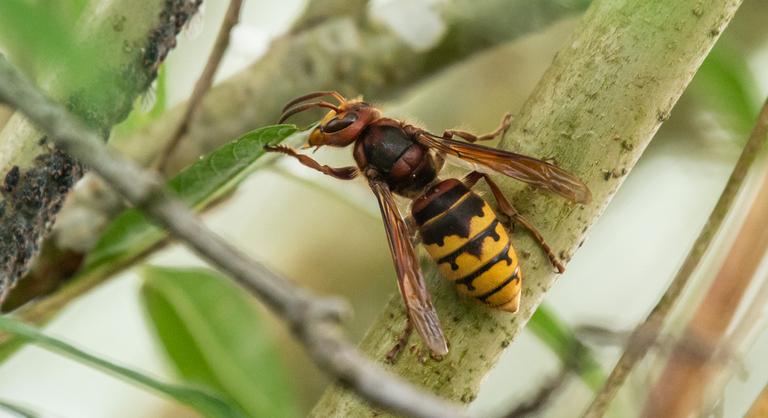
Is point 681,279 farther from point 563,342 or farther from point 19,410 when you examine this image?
point 19,410

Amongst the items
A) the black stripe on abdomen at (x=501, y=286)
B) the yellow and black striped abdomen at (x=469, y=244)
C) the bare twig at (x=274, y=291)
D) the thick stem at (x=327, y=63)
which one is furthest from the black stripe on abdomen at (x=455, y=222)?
the bare twig at (x=274, y=291)

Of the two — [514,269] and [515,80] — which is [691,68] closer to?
[514,269]

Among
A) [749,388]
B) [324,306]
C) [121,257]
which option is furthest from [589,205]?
[749,388]

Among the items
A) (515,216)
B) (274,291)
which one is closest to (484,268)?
(515,216)

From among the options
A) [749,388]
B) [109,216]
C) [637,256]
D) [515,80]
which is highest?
[637,256]

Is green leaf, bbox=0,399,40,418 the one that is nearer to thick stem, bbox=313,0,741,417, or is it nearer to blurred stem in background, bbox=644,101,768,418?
thick stem, bbox=313,0,741,417

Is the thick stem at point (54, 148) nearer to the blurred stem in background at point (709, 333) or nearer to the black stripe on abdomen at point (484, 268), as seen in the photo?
the black stripe on abdomen at point (484, 268)

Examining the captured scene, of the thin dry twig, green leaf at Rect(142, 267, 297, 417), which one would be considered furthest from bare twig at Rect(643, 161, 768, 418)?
green leaf at Rect(142, 267, 297, 417)
